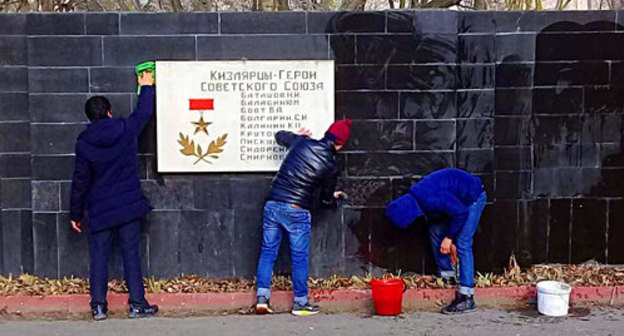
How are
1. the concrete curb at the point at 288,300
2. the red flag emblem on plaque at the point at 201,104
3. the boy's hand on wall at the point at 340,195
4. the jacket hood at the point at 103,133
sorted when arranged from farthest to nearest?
the red flag emblem on plaque at the point at 201,104, the boy's hand on wall at the point at 340,195, the concrete curb at the point at 288,300, the jacket hood at the point at 103,133

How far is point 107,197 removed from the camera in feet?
21.0

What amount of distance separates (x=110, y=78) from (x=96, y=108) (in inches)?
24.2

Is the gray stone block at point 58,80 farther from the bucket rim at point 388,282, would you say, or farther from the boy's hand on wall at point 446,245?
the boy's hand on wall at point 446,245

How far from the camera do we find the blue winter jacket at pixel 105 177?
6367 millimetres

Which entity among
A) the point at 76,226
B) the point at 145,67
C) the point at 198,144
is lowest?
the point at 76,226

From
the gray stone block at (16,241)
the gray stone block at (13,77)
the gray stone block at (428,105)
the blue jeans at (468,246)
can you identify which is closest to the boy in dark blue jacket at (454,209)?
the blue jeans at (468,246)

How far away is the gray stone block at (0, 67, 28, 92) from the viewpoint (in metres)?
7.05

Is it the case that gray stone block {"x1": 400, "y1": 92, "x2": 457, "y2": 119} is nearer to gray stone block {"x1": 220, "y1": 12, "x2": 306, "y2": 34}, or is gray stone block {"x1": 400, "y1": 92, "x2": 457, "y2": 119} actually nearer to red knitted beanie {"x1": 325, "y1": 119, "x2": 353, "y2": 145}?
red knitted beanie {"x1": 325, "y1": 119, "x2": 353, "y2": 145}

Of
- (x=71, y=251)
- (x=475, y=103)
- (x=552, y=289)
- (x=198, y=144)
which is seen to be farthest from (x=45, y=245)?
(x=552, y=289)

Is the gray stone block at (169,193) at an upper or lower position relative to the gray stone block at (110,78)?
lower

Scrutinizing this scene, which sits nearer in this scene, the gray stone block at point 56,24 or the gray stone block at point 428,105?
the gray stone block at point 56,24

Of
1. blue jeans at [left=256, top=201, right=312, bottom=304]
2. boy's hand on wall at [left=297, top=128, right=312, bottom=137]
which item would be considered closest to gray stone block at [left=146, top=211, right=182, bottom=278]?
blue jeans at [left=256, top=201, right=312, bottom=304]

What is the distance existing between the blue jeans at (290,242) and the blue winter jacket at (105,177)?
1004 millimetres

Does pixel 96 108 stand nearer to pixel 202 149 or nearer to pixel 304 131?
pixel 202 149
